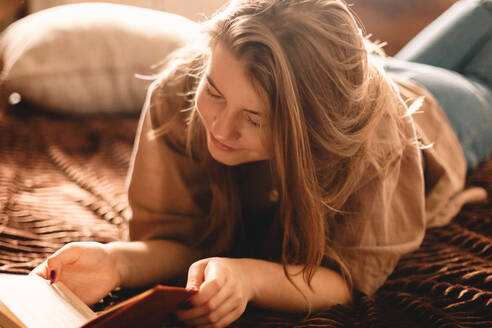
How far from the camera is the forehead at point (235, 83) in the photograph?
58cm

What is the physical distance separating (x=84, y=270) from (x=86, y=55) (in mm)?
822

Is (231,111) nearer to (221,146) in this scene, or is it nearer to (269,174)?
(221,146)

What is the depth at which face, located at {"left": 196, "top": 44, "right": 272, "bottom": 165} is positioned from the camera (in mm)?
580

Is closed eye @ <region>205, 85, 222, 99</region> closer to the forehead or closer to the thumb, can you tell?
the forehead

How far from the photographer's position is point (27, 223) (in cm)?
81

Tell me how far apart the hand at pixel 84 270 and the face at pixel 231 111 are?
20cm

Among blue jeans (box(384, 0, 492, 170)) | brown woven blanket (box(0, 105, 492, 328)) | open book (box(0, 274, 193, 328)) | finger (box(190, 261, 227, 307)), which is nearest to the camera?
open book (box(0, 274, 193, 328))

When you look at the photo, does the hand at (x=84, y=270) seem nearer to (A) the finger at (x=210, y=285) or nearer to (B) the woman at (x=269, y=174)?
(B) the woman at (x=269, y=174)

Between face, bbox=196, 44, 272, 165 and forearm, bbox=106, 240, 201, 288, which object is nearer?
face, bbox=196, 44, 272, 165

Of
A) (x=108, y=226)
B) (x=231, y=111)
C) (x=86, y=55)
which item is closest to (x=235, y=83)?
(x=231, y=111)

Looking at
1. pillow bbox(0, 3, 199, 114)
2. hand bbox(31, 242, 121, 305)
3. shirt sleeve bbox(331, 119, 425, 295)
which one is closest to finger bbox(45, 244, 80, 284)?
hand bbox(31, 242, 121, 305)

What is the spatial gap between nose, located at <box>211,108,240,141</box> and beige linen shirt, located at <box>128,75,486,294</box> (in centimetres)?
19

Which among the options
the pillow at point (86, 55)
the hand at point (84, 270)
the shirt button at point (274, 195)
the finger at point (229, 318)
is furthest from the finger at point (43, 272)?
the pillow at point (86, 55)

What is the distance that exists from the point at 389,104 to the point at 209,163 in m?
0.28
